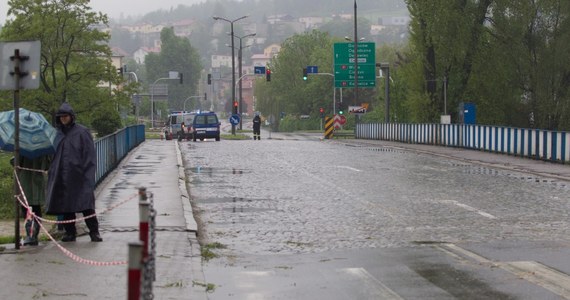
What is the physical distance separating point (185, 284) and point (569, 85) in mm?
38099

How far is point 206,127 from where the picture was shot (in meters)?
57.1

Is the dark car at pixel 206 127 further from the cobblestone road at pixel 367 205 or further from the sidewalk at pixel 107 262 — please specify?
the sidewalk at pixel 107 262

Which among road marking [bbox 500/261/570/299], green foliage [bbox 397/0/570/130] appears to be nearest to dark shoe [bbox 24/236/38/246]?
road marking [bbox 500/261/570/299]

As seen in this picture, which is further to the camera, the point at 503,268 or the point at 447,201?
the point at 447,201

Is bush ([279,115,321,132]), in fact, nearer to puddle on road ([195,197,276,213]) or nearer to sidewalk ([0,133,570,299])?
puddle on road ([195,197,276,213])

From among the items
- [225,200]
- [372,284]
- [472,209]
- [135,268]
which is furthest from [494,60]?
[135,268]

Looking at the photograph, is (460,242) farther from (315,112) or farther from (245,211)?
(315,112)

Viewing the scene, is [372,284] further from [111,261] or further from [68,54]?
[68,54]

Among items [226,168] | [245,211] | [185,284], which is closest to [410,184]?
[245,211]

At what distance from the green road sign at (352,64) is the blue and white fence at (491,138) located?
1128cm

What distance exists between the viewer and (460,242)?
1225 centimetres

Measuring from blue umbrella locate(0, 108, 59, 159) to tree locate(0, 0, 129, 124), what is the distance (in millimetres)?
22277

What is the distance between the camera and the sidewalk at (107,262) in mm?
9070

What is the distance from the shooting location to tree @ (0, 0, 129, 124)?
34.8 m
